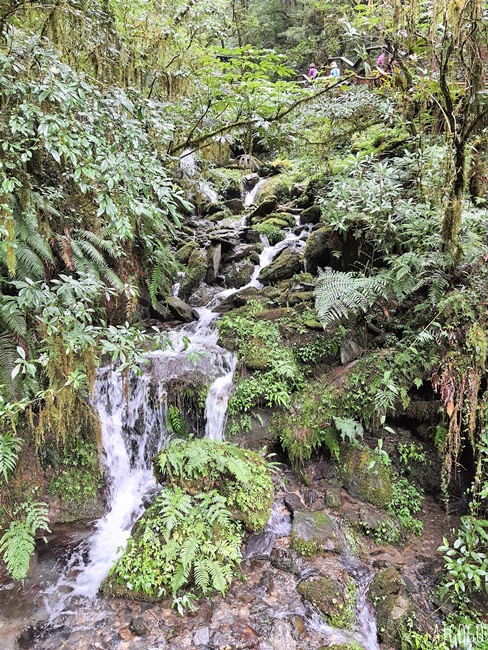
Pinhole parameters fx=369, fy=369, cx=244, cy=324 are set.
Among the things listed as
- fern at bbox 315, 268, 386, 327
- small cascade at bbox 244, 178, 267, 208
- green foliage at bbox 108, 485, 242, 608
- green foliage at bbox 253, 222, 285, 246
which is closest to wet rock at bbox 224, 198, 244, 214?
small cascade at bbox 244, 178, 267, 208

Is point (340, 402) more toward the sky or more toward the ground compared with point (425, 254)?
more toward the ground

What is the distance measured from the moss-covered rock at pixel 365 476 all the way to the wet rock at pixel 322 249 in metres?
3.40

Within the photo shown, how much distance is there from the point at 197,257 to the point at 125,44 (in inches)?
175

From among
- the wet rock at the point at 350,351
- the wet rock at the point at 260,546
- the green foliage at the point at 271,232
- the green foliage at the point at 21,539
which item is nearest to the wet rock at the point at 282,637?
the wet rock at the point at 260,546

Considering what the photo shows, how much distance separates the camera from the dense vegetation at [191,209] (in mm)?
3602

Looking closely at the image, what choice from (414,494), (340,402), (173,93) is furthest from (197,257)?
(414,494)

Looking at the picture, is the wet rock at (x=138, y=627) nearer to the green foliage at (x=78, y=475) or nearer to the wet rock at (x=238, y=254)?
the green foliage at (x=78, y=475)

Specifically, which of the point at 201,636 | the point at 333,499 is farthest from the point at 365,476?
the point at 201,636

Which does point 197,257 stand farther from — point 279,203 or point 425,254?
point 425,254

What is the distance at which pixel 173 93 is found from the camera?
5691 mm

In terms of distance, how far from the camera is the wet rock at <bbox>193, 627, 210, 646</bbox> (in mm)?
3359

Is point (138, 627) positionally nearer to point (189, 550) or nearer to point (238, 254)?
point (189, 550)

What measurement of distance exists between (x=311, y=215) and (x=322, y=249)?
3.28m

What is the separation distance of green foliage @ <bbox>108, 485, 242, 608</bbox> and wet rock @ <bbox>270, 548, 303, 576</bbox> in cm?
45
